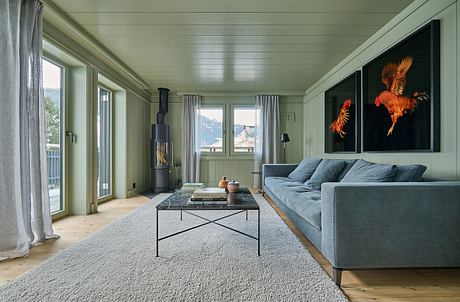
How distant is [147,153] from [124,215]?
2790 mm

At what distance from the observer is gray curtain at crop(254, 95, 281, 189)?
20.8 feet

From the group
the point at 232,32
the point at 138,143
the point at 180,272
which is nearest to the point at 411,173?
the point at 180,272

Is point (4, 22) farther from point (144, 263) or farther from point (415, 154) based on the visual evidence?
point (415, 154)

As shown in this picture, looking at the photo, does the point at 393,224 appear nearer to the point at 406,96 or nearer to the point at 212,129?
the point at 406,96

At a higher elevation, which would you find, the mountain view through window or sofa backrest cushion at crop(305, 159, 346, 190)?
the mountain view through window

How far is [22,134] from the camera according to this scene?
2.38 m

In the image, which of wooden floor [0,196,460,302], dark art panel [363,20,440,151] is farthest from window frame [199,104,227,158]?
wooden floor [0,196,460,302]

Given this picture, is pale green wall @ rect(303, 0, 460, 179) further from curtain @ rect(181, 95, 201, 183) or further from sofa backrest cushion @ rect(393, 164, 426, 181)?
curtain @ rect(181, 95, 201, 183)

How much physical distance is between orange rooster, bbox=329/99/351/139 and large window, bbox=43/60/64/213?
12.3 feet

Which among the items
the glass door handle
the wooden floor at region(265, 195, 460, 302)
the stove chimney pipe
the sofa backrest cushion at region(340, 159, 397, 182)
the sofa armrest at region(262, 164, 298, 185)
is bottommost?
the wooden floor at region(265, 195, 460, 302)

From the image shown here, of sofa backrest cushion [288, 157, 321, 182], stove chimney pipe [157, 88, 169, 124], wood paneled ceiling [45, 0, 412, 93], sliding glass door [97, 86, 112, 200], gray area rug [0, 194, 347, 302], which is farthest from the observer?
stove chimney pipe [157, 88, 169, 124]

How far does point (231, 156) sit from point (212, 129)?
745 millimetres

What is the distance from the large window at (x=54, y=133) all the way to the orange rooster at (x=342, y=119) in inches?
148

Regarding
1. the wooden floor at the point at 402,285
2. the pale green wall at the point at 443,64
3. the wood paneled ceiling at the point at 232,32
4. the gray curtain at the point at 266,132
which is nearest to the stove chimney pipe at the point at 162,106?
the wood paneled ceiling at the point at 232,32
